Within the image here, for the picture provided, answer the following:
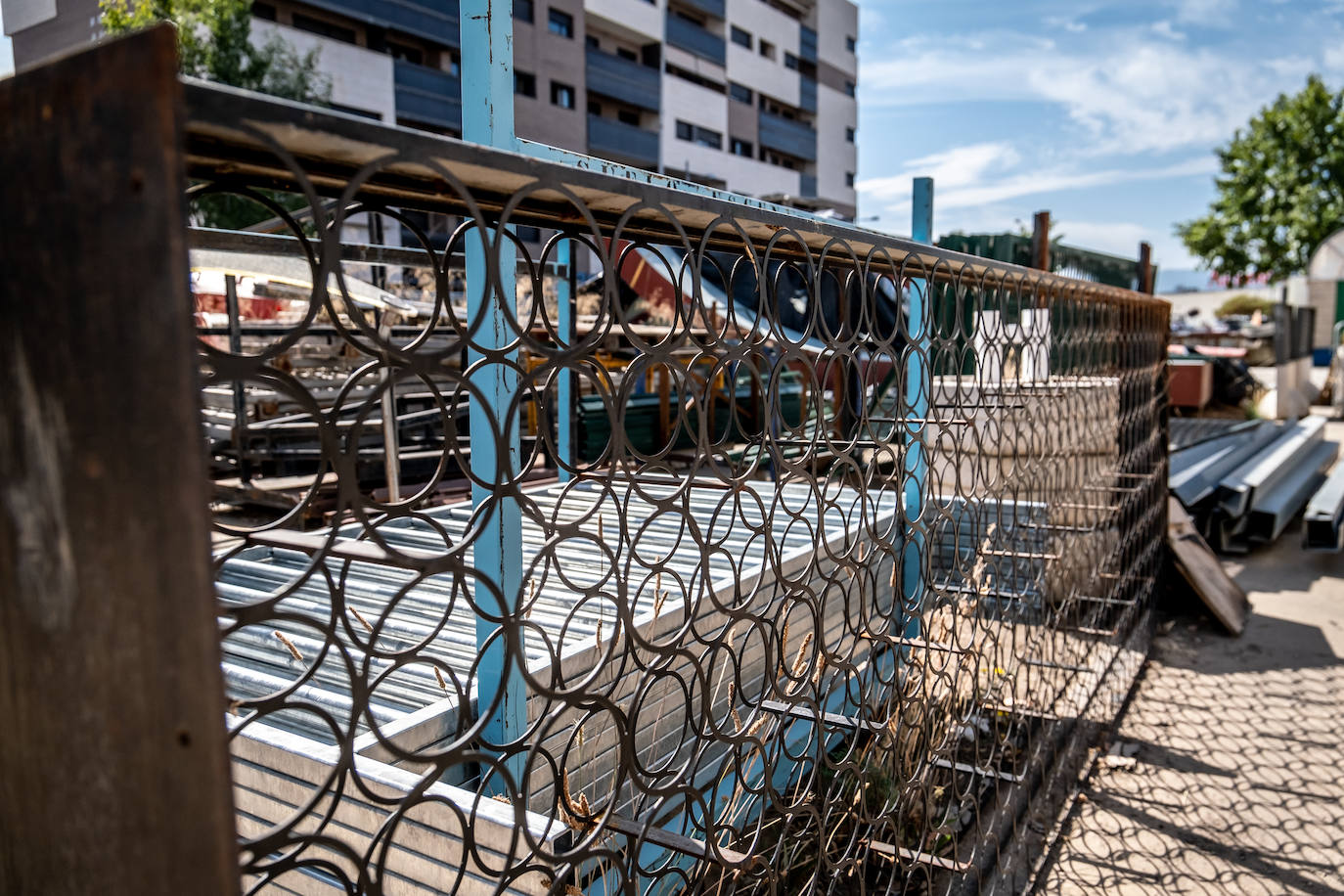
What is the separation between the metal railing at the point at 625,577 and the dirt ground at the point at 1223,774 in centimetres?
25

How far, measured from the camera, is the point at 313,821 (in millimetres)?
1680

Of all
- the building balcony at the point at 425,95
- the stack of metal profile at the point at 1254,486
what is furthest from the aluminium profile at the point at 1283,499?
the building balcony at the point at 425,95

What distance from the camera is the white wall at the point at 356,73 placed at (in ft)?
66.3

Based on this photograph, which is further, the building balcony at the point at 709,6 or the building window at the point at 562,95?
the building balcony at the point at 709,6

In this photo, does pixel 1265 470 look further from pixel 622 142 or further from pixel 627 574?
pixel 622 142

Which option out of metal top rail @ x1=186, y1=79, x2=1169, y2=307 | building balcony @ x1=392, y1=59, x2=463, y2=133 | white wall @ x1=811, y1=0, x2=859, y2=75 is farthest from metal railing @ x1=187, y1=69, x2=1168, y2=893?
white wall @ x1=811, y1=0, x2=859, y2=75

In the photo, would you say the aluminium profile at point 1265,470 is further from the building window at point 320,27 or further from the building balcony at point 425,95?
the building window at point 320,27

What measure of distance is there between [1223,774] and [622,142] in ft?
87.1

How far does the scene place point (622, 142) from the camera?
90.5 ft

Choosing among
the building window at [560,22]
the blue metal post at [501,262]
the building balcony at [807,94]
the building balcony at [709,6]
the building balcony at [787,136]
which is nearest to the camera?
the blue metal post at [501,262]

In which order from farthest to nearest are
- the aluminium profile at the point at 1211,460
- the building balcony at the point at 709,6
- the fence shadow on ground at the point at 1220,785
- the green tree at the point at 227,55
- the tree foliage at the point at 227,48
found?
1. the building balcony at the point at 709,6
2. the green tree at the point at 227,55
3. the tree foliage at the point at 227,48
4. the aluminium profile at the point at 1211,460
5. the fence shadow on ground at the point at 1220,785

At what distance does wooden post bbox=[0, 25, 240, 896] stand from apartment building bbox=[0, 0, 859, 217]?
9843 mm

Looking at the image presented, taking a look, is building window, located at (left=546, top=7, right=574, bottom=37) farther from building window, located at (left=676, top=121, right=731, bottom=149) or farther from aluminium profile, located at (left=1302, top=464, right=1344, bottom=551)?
aluminium profile, located at (left=1302, top=464, right=1344, bottom=551)

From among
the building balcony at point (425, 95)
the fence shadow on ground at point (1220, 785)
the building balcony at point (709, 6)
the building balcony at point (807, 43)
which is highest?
the building balcony at point (807, 43)
